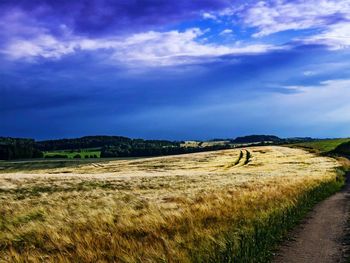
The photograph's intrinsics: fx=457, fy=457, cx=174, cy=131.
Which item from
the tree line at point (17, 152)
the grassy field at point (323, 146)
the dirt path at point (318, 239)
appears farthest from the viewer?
the tree line at point (17, 152)

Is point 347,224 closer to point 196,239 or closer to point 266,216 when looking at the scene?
point 266,216

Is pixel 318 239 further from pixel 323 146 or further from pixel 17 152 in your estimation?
pixel 17 152

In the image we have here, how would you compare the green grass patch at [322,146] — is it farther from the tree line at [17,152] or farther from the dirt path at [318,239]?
the dirt path at [318,239]

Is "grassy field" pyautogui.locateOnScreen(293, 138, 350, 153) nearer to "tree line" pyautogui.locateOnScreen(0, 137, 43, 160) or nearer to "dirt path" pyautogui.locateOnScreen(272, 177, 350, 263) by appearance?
"tree line" pyautogui.locateOnScreen(0, 137, 43, 160)

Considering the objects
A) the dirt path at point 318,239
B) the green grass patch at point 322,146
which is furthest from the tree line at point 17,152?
the dirt path at point 318,239

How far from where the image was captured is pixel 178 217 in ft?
52.9

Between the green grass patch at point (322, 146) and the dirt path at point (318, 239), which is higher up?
the green grass patch at point (322, 146)

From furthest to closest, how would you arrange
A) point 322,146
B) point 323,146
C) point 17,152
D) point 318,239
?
point 17,152
point 322,146
point 323,146
point 318,239

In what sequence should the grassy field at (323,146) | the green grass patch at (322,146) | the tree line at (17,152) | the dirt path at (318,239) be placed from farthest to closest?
the tree line at (17,152) < the grassy field at (323,146) < the green grass patch at (322,146) < the dirt path at (318,239)

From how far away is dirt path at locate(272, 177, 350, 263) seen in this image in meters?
11.5

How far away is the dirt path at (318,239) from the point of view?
11492 millimetres

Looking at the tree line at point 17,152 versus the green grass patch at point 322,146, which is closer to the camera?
the green grass patch at point 322,146

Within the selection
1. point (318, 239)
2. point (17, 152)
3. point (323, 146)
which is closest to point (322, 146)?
point (323, 146)

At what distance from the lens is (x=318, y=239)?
13.8 meters
